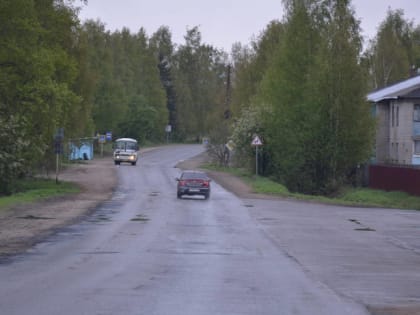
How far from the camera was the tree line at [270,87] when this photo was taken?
38.8 meters

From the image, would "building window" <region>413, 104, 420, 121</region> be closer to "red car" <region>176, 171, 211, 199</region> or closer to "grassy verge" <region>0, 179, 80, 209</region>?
"red car" <region>176, 171, 211, 199</region>

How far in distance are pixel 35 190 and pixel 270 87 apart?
2412cm

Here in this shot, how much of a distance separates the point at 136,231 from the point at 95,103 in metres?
75.4

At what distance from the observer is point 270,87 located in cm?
6288

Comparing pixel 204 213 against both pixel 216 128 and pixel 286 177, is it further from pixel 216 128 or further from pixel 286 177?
pixel 216 128

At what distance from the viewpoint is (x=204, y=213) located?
112 feet

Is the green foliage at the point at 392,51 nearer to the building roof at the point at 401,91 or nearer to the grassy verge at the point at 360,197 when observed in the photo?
the building roof at the point at 401,91

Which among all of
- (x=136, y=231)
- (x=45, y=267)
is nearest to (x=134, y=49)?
(x=136, y=231)

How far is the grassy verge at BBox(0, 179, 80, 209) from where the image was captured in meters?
37.3

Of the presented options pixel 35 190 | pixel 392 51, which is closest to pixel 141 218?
pixel 35 190

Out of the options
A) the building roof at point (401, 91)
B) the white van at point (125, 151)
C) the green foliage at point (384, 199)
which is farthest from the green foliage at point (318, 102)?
the white van at point (125, 151)

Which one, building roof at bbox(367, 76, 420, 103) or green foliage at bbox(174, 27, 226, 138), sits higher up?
green foliage at bbox(174, 27, 226, 138)

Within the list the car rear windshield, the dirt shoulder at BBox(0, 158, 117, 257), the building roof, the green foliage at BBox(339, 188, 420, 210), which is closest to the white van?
the dirt shoulder at BBox(0, 158, 117, 257)

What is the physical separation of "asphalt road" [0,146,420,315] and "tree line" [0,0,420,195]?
28.0 ft
